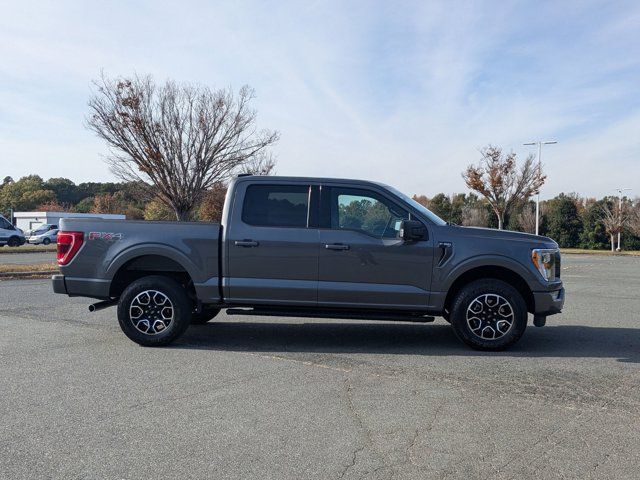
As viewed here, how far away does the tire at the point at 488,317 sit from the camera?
20.4ft

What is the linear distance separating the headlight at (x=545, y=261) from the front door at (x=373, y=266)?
126 centimetres

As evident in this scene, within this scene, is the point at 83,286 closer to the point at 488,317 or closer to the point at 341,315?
the point at 341,315

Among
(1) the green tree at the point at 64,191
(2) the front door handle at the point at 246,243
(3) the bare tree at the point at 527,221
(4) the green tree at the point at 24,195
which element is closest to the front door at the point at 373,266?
(2) the front door handle at the point at 246,243

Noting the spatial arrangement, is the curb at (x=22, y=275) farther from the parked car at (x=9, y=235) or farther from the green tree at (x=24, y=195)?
the green tree at (x=24, y=195)

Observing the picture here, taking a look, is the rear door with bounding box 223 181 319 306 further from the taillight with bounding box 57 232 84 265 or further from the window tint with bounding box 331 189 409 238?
the taillight with bounding box 57 232 84 265

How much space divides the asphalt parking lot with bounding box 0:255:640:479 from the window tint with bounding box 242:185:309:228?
1.57 m

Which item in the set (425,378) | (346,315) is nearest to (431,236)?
(346,315)

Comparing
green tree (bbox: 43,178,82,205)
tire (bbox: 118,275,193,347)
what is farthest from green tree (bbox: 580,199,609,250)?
green tree (bbox: 43,178,82,205)

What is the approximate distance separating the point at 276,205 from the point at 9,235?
3375 cm

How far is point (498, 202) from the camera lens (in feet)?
114

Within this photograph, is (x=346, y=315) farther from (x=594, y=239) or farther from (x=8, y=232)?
(x=594, y=239)

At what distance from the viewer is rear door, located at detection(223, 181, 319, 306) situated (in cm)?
634

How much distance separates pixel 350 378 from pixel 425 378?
0.74m

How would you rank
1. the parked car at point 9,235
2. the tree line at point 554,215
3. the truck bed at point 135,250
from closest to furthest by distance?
Answer: 1. the truck bed at point 135,250
2. the parked car at point 9,235
3. the tree line at point 554,215
